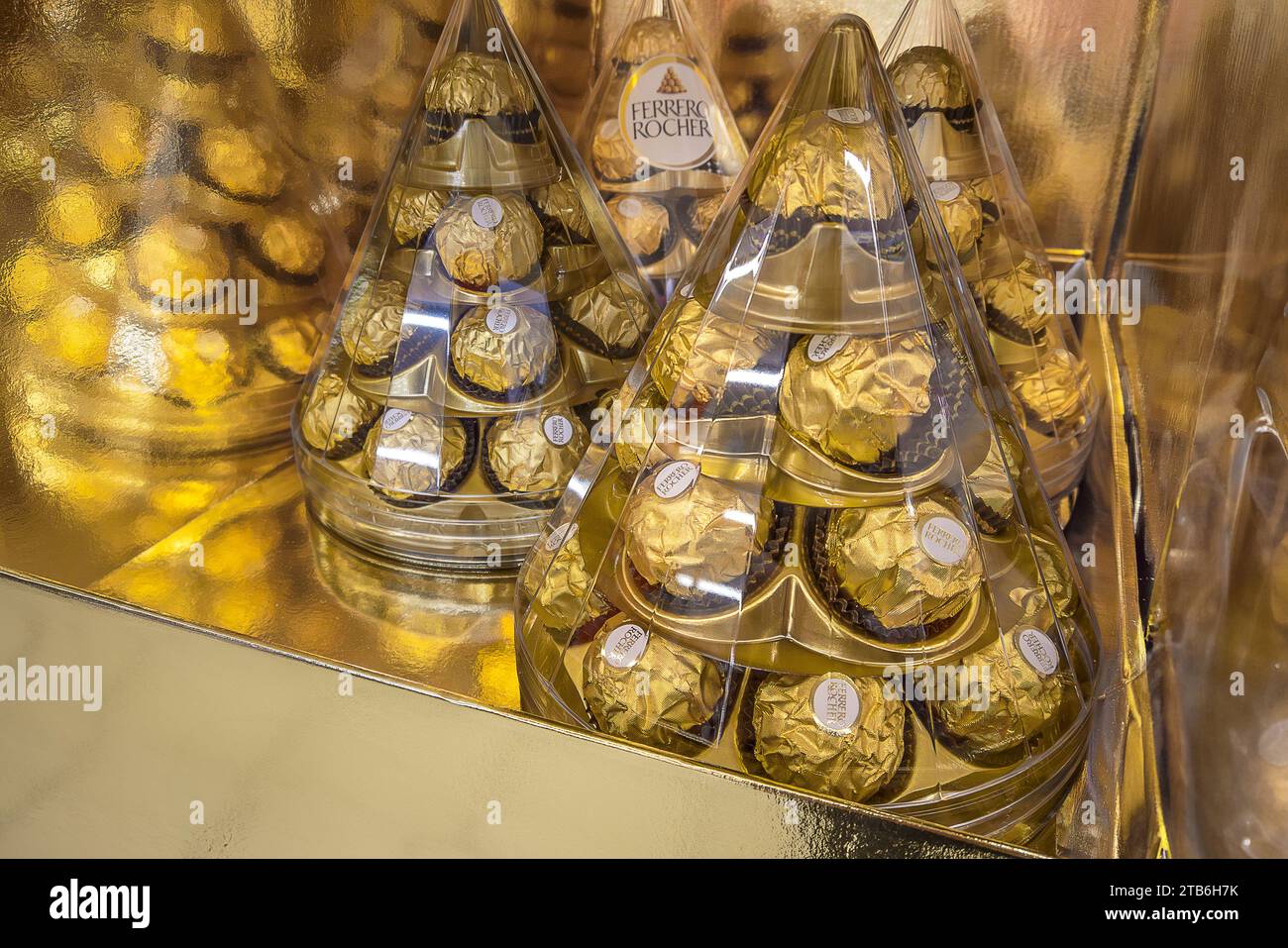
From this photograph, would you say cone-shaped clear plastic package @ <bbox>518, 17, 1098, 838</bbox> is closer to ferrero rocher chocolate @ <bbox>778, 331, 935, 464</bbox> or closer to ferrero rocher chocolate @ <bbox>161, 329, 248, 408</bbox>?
ferrero rocher chocolate @ <bbox>778, 331, 935, 464</bbox>

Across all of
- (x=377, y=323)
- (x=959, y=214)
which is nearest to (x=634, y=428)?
(x=377, y=323)

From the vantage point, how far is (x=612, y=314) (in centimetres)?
84

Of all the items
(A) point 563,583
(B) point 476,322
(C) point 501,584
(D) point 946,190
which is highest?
(D) point 946,190

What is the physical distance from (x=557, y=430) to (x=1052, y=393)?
1.45 ft

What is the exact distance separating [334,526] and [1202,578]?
0.68 m

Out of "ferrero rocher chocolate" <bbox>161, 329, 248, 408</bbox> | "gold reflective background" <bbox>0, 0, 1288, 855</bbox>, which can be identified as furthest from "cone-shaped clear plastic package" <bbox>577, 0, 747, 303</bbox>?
"ferrero rocher chocolate" <bbox>161, 329, 248, 408</bbox>

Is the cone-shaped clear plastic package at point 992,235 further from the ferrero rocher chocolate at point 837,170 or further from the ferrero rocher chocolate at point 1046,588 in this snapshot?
the ferrero rocher chocolate at point 837,170

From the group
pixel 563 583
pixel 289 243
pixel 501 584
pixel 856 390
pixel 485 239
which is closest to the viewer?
pixel 856 390

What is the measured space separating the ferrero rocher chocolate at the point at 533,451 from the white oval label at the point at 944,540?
1.05ft

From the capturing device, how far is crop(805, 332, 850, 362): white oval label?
1.83 feet

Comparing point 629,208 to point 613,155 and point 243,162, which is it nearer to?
point 613,155

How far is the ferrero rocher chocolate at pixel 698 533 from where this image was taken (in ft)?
1.89

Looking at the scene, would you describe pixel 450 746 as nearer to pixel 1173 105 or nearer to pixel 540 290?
pixel 540 290

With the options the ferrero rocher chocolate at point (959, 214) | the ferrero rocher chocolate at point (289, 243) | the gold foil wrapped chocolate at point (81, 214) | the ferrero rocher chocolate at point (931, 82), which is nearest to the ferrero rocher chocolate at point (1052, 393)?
the ferrero rocher chocolate at point (959, 214)
